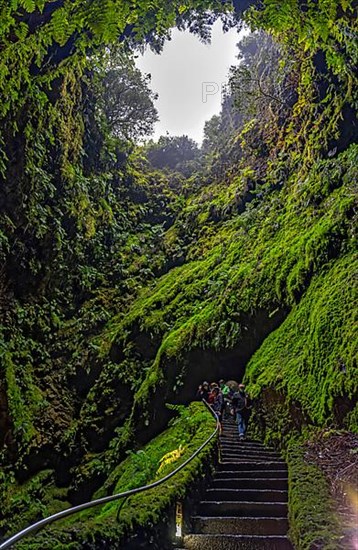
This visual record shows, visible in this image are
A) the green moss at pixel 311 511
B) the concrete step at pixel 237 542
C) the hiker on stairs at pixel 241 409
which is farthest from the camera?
the hiker on stairs at pixel 241 409

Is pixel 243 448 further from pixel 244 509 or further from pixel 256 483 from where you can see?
pixel 244 509

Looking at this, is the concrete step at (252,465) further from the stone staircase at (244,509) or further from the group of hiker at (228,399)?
the group of hiker at (228,399)

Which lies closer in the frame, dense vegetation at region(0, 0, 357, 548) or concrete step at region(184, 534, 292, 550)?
concrete step at region(184, 534, 292, 550)

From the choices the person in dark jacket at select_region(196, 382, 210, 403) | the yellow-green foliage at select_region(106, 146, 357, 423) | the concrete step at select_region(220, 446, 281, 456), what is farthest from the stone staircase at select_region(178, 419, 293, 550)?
the person in dark jacket at select_region(196, 382, 210, 403)

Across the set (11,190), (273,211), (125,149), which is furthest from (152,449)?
(125,149)

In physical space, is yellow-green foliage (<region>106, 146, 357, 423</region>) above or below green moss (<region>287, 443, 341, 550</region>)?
above

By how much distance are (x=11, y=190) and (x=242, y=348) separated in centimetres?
710

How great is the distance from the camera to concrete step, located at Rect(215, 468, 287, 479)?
5652mm

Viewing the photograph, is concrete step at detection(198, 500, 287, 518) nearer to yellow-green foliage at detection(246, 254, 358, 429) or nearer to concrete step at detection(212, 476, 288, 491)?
concrete step at detection(212, 476, 288, 491)

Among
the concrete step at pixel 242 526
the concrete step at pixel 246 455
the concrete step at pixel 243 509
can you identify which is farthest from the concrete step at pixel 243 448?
the concrete step at pixel 242 526

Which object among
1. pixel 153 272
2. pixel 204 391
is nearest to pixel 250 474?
pixel 204 391

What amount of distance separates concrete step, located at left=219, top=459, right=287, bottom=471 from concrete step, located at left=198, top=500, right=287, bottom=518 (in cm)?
119

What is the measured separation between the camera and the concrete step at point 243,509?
183 inches

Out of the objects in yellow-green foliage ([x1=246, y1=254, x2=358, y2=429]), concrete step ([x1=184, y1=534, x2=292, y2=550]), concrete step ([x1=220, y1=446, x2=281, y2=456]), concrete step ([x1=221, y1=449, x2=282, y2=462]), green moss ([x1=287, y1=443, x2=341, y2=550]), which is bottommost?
concrete step ([x1=220, y1=446, x2=281, y2=456])
